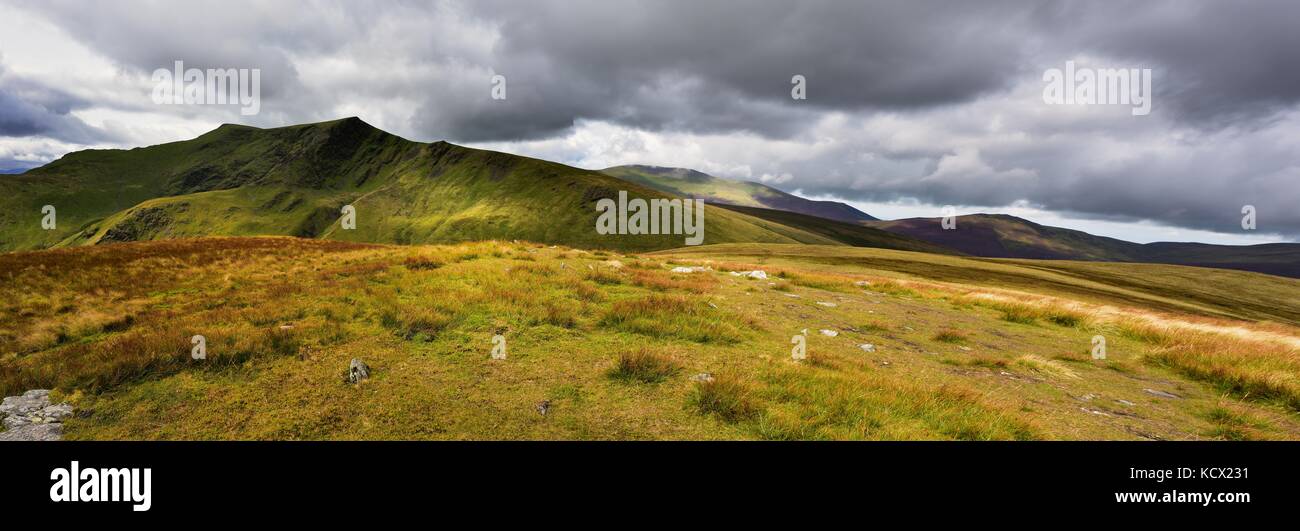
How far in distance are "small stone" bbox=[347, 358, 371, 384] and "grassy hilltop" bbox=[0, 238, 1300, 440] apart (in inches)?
7.8

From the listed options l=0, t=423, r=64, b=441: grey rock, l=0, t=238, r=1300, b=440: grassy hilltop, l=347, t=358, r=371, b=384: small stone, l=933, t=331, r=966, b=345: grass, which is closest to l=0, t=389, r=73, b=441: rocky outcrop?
l=0, t=423, r=64, b=441: grey rock

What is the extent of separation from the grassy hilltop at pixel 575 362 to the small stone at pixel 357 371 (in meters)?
0.20

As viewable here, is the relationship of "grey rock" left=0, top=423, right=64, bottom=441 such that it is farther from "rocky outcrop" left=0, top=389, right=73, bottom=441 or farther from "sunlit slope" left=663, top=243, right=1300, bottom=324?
"sunlit slope" left=663, top=243, right=1300, bottom=324

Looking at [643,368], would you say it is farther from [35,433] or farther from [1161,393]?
[1161,393]

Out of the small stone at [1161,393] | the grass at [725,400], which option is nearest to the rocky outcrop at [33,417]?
the grass at [725,400]

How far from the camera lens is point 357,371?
271 inches

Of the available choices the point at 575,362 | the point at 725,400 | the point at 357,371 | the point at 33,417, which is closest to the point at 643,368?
the point at 575,362

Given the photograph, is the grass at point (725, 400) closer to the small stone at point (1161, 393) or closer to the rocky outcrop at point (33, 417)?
the rocky outcrop at point (33, 417)

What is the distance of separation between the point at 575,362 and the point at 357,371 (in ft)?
10.9

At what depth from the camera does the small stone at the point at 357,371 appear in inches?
266
